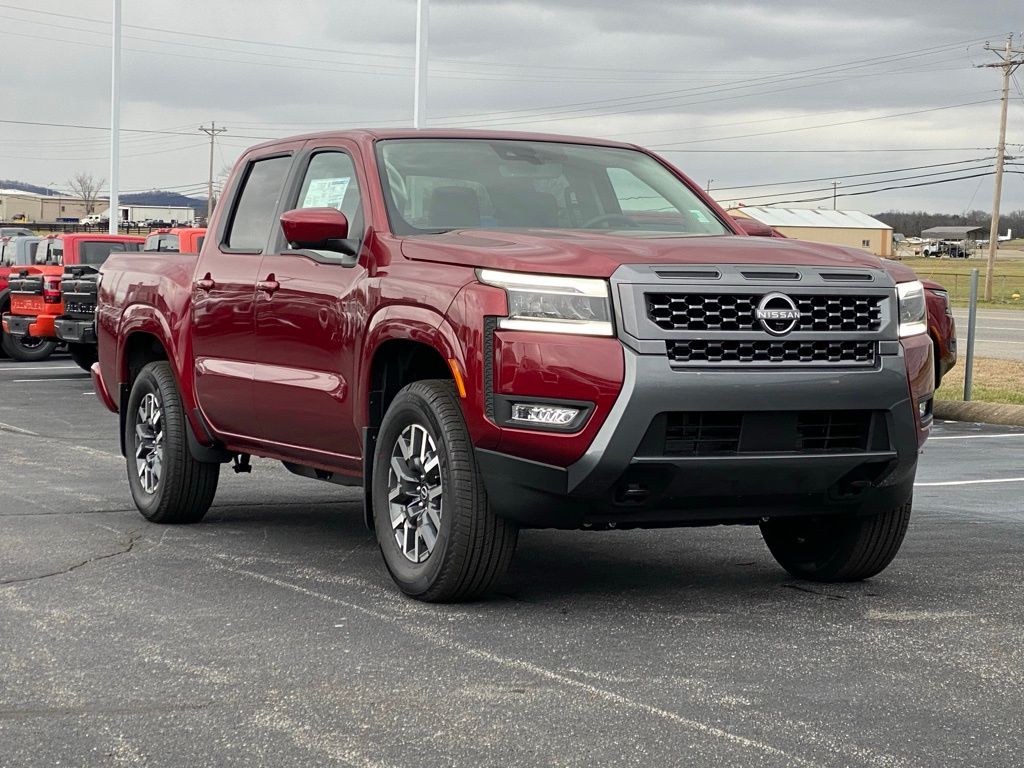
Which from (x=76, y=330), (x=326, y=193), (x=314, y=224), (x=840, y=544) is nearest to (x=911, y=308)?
(x=840, y=544)

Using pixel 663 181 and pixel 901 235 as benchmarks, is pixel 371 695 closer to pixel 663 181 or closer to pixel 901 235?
pixel 663 181

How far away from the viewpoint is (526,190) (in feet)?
23.9

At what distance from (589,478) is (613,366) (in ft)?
1.36

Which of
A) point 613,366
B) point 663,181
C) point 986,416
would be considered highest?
point 663,181

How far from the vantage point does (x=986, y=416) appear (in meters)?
16.2

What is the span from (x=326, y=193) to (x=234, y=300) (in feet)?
2.45

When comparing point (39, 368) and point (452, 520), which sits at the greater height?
point (452, 520)

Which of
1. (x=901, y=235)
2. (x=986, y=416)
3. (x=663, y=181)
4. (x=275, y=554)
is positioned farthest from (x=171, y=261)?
(x=901, y=235)

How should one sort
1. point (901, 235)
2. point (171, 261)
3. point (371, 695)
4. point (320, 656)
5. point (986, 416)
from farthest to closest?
point (901, 235) → point (986, 416) → point (171, 261) → point (320, 656) → point (371, 695)

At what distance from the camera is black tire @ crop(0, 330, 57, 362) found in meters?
24.8

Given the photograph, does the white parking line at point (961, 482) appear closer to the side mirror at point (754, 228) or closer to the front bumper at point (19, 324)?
the side mirror at point (754, 228)

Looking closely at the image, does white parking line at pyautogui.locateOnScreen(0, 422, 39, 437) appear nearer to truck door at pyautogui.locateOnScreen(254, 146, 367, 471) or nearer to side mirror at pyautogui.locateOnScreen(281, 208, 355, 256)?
truck door at pyautogui.locateOnScreen(254, 146, 367, 471)

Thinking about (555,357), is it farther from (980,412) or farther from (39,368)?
(39,368)

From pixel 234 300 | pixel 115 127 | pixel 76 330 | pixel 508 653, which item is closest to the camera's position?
pixel 508 653
